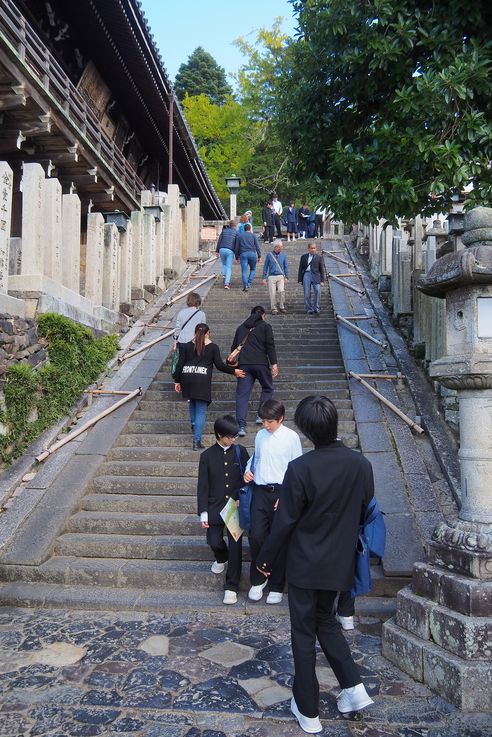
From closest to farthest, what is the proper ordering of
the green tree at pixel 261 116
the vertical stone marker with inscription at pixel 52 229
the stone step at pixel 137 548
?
1. the stone step at pixel 137 548
2. the vertical stone marker with inscription at pixel 52 229
3. the green tree at pixel 261 116

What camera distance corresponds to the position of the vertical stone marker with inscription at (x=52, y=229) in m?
8.59

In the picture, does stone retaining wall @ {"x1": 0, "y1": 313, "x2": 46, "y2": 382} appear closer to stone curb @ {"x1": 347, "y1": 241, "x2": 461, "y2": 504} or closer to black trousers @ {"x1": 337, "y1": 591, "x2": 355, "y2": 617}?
black trousers @ {"x1": 337, "y1": 591, "x2": 355, "y2": 617}

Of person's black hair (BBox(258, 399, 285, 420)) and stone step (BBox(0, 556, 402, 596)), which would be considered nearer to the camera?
A: person's black hair (BBox(258, 399, 285, 420))

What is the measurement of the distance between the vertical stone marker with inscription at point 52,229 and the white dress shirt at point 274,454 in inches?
212

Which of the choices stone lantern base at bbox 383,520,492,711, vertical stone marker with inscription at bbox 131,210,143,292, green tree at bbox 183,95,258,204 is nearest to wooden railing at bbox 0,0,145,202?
vertical stone marker with inscription at bbox 131,210,143,292

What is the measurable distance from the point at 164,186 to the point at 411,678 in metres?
21.8

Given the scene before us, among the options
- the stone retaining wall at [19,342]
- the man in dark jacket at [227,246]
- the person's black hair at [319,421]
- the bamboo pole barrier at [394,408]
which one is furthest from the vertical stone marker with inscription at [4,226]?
the man in dark jacket at [227,246]

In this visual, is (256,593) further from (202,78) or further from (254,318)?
(202,78)

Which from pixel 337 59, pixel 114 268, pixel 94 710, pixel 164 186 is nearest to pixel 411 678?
pixel 94 710

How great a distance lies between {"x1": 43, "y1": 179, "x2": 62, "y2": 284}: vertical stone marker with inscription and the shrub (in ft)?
3.40

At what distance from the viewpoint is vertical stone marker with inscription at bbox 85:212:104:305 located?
1050cm

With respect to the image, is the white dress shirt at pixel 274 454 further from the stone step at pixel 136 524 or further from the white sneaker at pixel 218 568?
the stone step at pixel 136 524

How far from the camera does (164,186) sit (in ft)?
75.4

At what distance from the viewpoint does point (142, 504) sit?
20.0 feet
